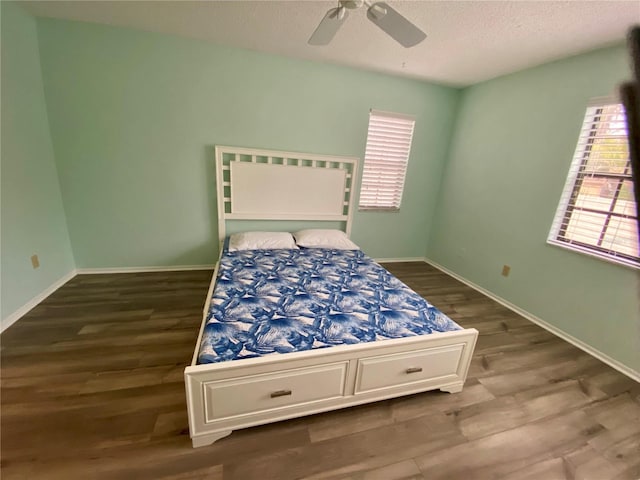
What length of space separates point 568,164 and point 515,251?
2.90 ft

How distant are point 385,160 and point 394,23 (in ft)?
6.49

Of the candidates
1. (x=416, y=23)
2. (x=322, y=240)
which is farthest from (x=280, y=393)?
(x=416, y=23)

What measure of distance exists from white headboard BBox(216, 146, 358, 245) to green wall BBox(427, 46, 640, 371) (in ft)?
4.60

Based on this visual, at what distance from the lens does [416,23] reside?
2117 millimetres

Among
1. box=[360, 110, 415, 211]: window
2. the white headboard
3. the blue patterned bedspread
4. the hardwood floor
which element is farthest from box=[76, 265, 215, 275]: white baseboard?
box=[360, 110, 415, 211]: window

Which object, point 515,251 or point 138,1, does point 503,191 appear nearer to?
point 515,251

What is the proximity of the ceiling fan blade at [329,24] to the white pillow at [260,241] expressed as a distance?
1725 millimetres

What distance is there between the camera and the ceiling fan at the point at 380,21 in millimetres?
1490

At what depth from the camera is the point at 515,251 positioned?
2881mm

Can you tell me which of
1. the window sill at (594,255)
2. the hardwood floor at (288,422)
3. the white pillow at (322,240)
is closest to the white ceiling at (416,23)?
the window sill at (594,255)

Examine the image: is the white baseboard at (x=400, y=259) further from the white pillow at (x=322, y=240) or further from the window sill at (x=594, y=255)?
the window sill at (x=594, y=255)

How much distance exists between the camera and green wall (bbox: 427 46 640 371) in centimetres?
222

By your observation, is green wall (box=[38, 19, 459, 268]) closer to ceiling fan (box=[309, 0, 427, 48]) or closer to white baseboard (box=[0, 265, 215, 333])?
white baseboard (box=[0, 265, 215, 333])

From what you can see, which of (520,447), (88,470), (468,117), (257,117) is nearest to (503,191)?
(468,117)
